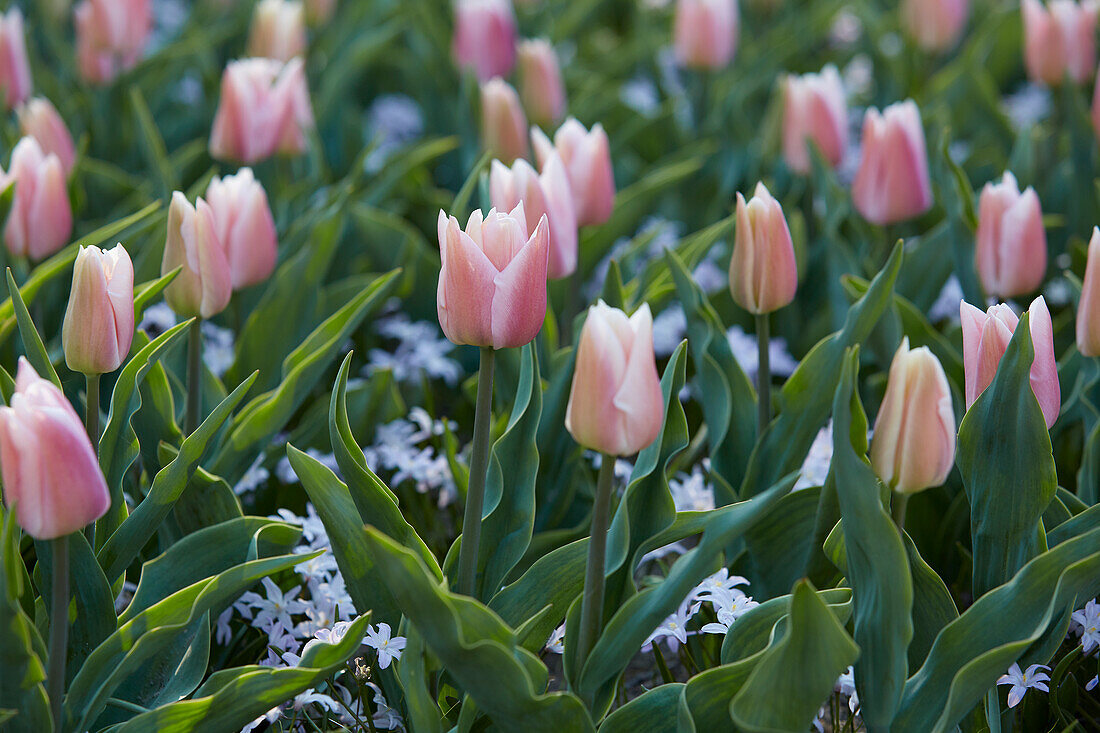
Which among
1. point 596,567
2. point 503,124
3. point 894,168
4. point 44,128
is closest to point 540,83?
point 503,124

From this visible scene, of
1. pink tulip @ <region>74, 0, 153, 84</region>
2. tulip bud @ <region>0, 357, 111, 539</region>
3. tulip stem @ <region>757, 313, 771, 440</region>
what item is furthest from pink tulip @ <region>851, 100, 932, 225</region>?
pink tulip @ <region>74, 0, 153, 84</region>

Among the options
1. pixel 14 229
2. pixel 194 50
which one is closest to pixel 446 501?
pixel 14 229

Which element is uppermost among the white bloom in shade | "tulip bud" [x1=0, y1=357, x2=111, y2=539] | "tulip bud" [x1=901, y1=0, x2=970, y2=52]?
"tulip bud" [x1=0, y1=357, x2=111, y2=539]

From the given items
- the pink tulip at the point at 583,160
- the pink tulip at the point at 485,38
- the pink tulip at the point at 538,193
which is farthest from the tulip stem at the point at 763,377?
the pink tulip at the point at 485,38

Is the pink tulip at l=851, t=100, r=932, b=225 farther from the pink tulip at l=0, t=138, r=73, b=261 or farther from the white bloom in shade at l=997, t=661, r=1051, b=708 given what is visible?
the pink tulip at l=0, t=138, r=73, b=261

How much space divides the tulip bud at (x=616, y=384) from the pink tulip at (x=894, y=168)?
1.27 m

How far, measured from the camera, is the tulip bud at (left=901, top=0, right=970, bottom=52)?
369cm

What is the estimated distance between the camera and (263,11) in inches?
134

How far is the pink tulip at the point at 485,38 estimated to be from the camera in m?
3.47

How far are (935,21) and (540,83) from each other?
1396mm

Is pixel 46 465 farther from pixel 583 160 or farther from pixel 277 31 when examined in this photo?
pixel 277 31

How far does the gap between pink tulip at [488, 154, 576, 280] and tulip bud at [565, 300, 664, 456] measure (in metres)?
0.64

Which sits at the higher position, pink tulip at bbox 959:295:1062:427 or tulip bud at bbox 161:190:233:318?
tulip bud at bbox 161:190:233:318

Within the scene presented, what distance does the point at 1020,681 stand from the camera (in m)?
1.64
